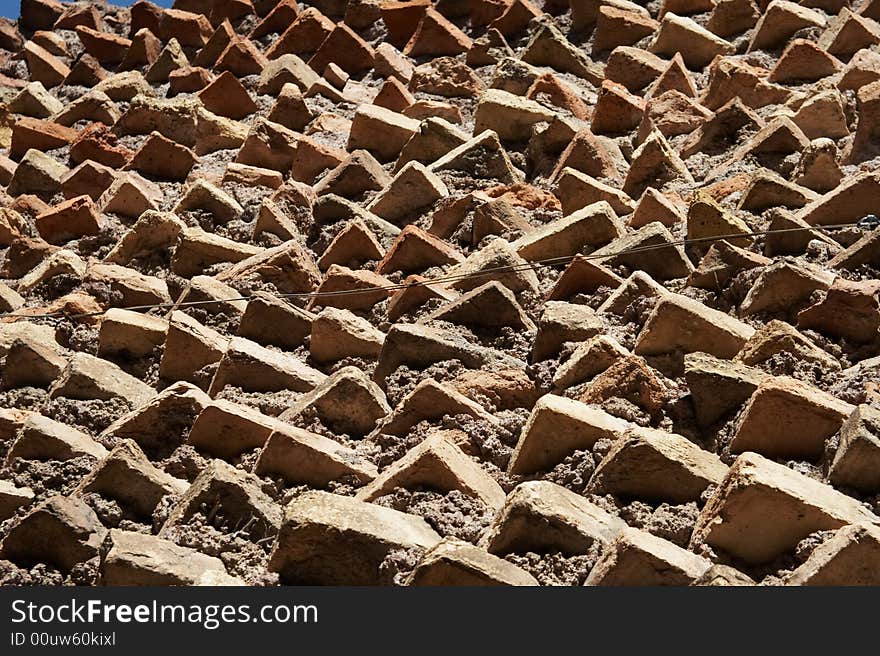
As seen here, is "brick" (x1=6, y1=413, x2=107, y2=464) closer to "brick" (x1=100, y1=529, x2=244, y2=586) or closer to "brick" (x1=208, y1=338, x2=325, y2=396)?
"brick" (x1=208, y1=338, x2=325, y2=396)

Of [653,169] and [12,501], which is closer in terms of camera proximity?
[12,501]

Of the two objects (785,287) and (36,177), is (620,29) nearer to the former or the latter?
(36,177)

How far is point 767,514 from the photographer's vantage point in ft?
13.3

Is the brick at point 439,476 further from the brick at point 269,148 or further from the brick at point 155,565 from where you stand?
the brick at point 269,148

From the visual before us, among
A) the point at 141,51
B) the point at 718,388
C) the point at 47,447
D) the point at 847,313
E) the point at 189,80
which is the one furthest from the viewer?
the point at 141,51

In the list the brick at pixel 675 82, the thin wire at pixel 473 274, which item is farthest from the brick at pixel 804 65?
the thin wire at pixel 473 274

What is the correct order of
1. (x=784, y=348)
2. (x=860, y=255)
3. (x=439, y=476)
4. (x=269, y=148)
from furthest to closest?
1. (x=269, y=148)
2. (x=860, y=255)
3. (x=784, y=348)
4. (x=439, y=476)

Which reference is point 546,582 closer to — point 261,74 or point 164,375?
point 164,375

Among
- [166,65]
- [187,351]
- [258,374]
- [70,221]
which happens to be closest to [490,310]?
[258,374]

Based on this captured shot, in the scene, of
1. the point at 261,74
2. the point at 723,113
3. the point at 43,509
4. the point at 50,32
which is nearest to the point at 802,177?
the point at 723,113

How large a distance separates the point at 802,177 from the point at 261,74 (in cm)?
333

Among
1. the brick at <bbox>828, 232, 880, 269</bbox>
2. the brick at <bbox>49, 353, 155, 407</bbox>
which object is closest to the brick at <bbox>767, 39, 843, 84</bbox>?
the brick at <bbox>828, 232, 880, 269</bbox>

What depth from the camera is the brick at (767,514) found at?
404cm

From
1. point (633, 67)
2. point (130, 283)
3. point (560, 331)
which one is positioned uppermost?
point (633, 67)
